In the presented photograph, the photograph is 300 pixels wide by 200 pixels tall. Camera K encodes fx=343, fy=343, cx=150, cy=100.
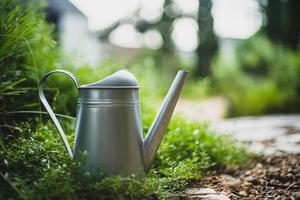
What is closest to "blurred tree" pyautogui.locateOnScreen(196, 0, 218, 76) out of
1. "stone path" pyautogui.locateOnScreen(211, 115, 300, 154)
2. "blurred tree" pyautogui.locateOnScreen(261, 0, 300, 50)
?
"blurred tree" pyautogui.locateOnScreen(261, 0, 300, 50)

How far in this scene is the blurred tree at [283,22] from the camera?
9586 mm

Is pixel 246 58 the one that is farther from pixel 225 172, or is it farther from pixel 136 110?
pixel 136 110

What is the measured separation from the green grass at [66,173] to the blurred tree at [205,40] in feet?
27.7

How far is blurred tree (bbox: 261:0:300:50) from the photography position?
9.59 m

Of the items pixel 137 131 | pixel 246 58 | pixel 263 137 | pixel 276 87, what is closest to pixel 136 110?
pixel 137 131

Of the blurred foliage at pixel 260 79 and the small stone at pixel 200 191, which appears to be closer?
the small stone at pixel 200 191

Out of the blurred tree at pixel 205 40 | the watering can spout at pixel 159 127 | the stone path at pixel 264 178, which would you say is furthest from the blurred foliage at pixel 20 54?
the blurred tree at pixel 205 40

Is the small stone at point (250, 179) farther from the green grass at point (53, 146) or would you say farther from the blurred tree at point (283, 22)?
the blurred tree at point (283, 22)

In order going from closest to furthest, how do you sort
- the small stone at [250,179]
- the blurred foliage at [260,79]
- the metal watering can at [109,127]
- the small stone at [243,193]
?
the metal watering can at [109,127], the small stone at [243,193], the small stone at [250,179], the blurred foliage at [260,79]

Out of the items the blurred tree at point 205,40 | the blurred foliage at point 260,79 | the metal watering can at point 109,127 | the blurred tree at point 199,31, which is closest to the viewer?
the metal watering can at point 109,127

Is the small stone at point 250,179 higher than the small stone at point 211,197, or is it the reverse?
the small stone at point 211,197

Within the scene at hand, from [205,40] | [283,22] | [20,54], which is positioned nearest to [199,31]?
[205,40]

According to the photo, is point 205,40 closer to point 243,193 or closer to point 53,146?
point 243,193

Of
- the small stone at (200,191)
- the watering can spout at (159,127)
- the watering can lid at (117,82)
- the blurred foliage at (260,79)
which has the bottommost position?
the blurred foliage at (260,79)
